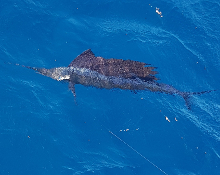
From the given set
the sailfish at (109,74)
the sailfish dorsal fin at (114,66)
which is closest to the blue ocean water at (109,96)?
the sailfish at (109,74)

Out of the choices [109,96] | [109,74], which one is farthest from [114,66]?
[109,96]

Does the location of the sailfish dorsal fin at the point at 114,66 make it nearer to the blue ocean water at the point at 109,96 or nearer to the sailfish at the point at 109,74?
the sailfish at the point at 109,74

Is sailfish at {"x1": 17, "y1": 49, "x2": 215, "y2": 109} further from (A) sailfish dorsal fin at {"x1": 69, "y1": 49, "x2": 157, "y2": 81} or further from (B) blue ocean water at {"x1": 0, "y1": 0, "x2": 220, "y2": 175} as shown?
(B) blue ocean water at {"x1": 0, "y1": 0, "x2": 220, "y2": 175}

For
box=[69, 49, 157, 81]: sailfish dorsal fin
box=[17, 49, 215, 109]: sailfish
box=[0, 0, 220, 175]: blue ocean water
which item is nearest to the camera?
box=[0, 0, 220, 175]: blue ocean water

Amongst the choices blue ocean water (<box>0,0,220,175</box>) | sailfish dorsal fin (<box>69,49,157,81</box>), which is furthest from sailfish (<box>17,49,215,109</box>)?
blue ocean water (<box>0,0,220,175</box>)

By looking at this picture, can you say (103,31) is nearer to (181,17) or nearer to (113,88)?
(113,88)

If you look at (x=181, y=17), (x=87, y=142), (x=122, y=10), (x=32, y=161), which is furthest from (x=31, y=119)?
(x=181, y=17)
